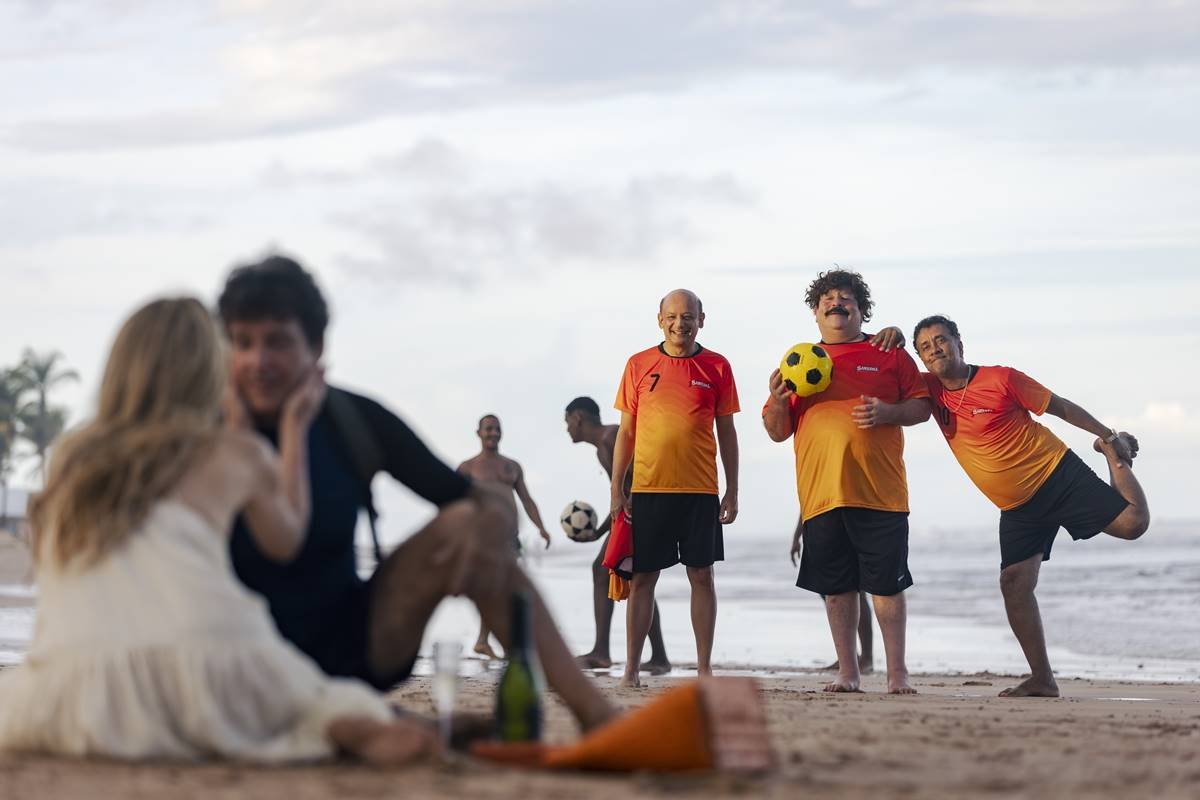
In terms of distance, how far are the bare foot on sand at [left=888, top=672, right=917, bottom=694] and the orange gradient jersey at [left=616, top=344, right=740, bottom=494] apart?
1453mm

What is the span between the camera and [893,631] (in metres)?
8.46

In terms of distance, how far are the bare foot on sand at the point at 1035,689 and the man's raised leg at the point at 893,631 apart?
1.78 feet

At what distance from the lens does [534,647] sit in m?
4.45

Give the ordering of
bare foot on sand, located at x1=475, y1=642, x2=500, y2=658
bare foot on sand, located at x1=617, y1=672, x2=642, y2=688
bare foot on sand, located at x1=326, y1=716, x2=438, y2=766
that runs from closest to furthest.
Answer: bare foot on sand, located at x1=326, y1=716, x2=438, y2=766 < bare foot on sand, located at x1=617, y1=672, x2=642, y2=688 < bare foot on sand, located at x1=475, y1=642, x2=500, y2=658

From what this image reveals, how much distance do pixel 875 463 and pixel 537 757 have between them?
472 centimetres

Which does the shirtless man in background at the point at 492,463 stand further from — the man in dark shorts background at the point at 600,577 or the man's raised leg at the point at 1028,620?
the man's raised leg at the point at 1028,620

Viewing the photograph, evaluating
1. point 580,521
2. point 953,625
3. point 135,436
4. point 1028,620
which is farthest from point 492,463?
point 135,436

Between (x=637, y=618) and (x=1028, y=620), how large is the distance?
2.14 m

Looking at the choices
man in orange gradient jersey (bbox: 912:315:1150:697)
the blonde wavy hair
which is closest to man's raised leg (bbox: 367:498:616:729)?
the blonde wavy hair

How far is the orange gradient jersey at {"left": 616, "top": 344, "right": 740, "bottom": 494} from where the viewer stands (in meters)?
8.81

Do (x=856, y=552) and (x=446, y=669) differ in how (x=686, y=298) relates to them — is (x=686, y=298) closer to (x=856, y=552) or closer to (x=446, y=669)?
(x=856, y=552)

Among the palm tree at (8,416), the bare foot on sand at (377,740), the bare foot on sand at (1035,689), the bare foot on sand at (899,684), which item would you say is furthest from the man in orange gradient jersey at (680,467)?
the palm tree at (8,416)

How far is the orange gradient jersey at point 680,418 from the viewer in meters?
8.81

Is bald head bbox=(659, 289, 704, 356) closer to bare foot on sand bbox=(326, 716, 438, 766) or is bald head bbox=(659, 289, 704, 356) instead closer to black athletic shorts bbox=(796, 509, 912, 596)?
black athletic shorts bbox=(796, 509, 912, 596)
